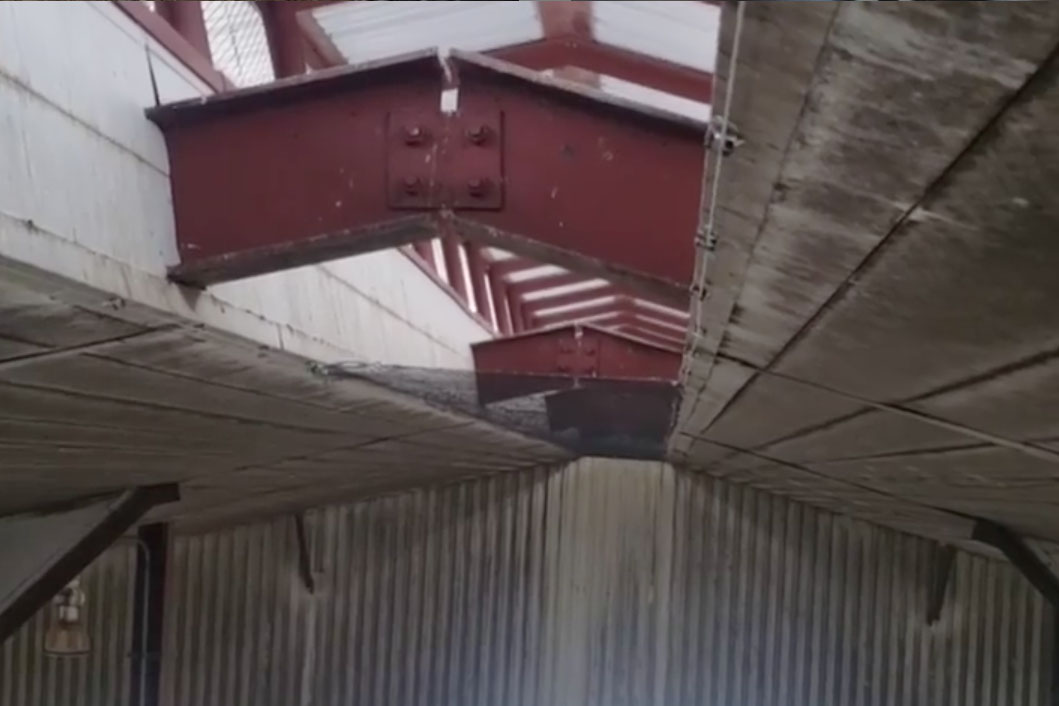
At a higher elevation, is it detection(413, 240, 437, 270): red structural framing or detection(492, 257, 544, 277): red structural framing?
detection(492, 257, 544, 277): red structural framing

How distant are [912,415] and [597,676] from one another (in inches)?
251

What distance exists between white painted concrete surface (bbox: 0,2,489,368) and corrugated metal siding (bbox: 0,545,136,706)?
6.09 meters

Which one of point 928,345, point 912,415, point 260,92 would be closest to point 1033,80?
point 928,345

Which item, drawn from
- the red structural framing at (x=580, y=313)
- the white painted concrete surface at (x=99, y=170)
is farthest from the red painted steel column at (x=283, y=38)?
the red structural framing at (x=580, y=313)

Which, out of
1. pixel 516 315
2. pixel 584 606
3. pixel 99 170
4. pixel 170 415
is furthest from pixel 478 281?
pixel 99 170

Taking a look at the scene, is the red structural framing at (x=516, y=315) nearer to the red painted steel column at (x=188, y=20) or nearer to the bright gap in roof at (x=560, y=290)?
the bright gap in roof at (x=560, y=290)

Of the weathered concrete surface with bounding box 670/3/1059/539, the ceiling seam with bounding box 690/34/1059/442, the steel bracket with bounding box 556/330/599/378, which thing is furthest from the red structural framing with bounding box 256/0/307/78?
the steel bracket with bounding box 556/330/599/378

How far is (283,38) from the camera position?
9.09 feet

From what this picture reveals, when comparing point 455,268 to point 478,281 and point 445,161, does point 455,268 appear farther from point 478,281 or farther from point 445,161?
point 445,161

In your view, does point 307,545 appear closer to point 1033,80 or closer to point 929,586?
point 929,586

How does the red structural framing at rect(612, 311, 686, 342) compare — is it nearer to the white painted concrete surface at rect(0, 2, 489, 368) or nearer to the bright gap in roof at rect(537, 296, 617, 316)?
the bright gap in roof at rect(537, 296, 617, 316)

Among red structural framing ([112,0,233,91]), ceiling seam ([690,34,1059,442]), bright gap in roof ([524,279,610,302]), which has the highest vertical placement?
bright gap in roof ([524,279,610,302])

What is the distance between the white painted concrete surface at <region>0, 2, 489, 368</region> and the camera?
167 cm

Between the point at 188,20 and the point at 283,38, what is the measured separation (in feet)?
0.87
